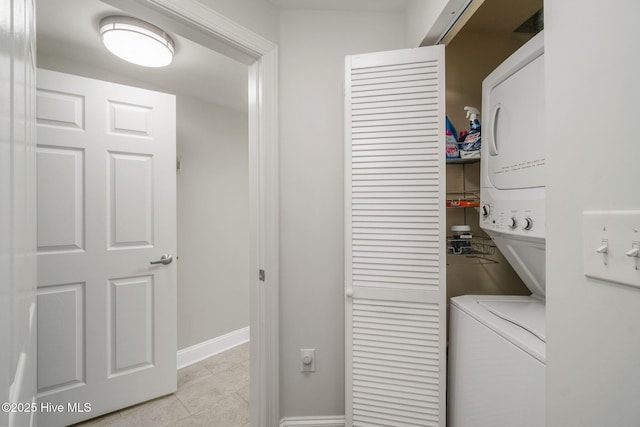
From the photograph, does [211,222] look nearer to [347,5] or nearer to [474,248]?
[347,5]

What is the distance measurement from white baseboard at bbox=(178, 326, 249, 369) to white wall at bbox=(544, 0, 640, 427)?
257 centimetres

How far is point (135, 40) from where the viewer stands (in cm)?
151

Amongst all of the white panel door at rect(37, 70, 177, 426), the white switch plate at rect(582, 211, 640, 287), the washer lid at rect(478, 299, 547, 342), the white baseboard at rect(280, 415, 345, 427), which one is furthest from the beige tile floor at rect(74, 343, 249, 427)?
the white switch plate at rect(582, 211, 640, 287)

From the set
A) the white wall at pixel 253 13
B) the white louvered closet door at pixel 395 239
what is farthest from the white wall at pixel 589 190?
the white wall at pixel 253 13

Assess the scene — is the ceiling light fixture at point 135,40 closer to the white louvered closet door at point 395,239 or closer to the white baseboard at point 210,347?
the white louvered closet door at point 395,239

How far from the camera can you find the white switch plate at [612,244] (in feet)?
1.52

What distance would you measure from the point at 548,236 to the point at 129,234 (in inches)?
85.1

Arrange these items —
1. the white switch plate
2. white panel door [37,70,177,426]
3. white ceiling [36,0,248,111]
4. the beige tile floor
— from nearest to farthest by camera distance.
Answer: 1. the white switch plate
2. white ceiling [36,0,248,111]
3. white panel door [37,70,177,426]
4. the beige tile floor

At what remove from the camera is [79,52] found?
178cm

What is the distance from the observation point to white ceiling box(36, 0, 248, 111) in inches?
56.4

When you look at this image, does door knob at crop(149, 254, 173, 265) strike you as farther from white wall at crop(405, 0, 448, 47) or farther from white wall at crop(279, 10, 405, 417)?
white wall at crop(405, 0, 448, 47)

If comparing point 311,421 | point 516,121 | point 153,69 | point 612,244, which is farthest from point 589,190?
point 153,69

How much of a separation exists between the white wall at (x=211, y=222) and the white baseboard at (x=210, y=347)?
1.9 inches

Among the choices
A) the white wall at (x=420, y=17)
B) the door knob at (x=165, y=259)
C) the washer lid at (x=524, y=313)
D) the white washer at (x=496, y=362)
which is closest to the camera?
the white washer at (x=496, y=362)
